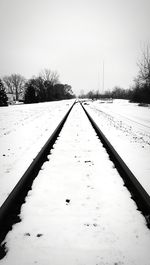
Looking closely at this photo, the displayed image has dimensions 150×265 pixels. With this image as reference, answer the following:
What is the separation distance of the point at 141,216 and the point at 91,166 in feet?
5.78

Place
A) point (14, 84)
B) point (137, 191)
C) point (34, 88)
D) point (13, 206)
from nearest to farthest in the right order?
point (13, 206) < point (137, 191) < point (34, 88) < point (14, 84)

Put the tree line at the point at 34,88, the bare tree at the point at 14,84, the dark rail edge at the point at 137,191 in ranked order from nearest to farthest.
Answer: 1. the dark rail edge at the point at 137,191
2. the tree line at the point at 34,88
3. the bare tree at the point at 14,84

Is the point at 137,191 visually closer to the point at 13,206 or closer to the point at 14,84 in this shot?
the point at 13,206

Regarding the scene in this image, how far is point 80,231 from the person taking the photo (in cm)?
182

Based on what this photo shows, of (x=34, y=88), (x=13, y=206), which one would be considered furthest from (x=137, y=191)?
(x=34, y=88)

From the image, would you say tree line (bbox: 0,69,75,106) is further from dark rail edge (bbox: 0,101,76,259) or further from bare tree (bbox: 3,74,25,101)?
dark rail edge (bbox: 0,101,76,259)

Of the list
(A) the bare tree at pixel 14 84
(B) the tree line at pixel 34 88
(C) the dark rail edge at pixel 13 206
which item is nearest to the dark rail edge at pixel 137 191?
(C) the dark rail edge at pixel 13 206

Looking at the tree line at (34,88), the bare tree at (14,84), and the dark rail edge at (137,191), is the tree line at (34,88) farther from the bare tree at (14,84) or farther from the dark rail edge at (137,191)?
the dark rail edge at (137,191)

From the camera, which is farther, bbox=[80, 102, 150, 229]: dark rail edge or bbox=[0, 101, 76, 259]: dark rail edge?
bbox=[80, 102, 150, 229]: dark rail edge

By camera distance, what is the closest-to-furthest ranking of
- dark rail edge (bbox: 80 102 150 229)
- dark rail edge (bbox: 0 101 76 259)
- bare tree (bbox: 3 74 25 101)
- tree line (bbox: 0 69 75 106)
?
1. dark rail edge (bbox: 0 101 76 259)
2. dark rail edge (bbox: 80 102 150 229)
3. tree line (bbox: 0 69 75 106)
4. bare tree (bbox: 3 74 25 101)

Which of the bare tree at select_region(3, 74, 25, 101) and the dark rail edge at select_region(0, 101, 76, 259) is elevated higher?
the bare tree at select_region(3, 74, 25, 101)

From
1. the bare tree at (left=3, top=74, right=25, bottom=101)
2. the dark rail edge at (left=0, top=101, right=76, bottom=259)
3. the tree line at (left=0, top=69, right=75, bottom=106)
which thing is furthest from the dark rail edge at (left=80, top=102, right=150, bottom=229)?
the bare tree at (left=3, top=74, right=25, bottom=101)

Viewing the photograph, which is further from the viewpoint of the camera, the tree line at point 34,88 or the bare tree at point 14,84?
the bare tree at point 14,84

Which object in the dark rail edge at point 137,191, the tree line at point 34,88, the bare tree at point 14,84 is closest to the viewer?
the dark rail edge at point 137,191
